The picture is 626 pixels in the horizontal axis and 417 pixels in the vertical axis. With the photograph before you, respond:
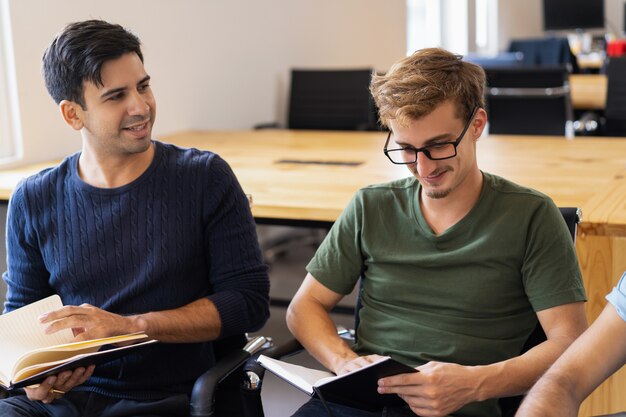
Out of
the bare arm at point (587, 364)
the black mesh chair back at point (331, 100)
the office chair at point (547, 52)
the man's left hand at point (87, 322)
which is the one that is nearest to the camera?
the bare arm at point (587, 364)

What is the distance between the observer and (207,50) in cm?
411

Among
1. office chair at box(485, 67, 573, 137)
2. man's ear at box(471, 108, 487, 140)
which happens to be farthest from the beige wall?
man's ear at box(471, 108, 487, 140)

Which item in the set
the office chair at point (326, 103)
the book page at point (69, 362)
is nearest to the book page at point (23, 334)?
the book page at point (69, 362)

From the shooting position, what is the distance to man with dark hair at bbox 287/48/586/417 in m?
1.51

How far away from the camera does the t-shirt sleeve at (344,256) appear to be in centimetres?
173

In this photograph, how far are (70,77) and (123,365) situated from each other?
63cm

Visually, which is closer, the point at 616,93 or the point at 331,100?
the point at 331,100

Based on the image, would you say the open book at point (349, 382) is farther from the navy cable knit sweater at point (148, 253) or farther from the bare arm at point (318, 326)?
the navy cable knit sweater at point (148, 253)

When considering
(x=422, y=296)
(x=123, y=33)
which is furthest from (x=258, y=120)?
(x=422, y=296)

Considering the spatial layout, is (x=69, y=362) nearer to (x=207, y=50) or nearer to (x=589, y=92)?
(x=207, y=50)

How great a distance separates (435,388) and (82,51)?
3.28ft

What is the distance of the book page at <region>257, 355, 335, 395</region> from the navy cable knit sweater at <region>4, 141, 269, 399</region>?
0.71 feet

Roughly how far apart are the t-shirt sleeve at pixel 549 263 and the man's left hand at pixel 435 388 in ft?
0.67

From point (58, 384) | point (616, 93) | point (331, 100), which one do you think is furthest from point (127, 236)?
point (616, 93)
